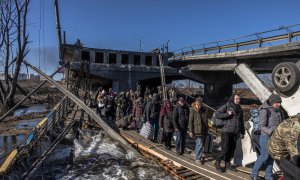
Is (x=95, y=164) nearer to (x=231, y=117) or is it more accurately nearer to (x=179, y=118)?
(x=179, y=118)

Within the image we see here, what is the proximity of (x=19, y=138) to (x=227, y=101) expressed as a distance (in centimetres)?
986

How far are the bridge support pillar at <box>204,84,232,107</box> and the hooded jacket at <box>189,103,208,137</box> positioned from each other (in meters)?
24.6

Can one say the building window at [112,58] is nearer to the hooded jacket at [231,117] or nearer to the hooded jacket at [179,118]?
the hooded jacket at [179,118]

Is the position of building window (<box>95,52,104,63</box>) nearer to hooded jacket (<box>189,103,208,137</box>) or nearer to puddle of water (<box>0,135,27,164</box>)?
puddle of water (<box>0,135,27,164</box>)

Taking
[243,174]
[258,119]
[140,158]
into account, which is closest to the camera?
[258,119]

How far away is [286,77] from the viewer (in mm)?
13766

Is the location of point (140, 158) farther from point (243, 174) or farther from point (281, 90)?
point (281, 90)

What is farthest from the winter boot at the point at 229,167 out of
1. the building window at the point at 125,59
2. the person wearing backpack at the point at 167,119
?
the building window at the point at 125,59

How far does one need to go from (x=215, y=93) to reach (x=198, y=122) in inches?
990

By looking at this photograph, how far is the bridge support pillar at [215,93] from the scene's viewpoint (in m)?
33.1

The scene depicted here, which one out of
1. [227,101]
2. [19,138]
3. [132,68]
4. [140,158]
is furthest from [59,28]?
[227,101]

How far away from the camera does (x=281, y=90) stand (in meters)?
13.8

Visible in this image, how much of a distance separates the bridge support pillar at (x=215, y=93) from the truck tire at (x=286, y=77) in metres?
18.6

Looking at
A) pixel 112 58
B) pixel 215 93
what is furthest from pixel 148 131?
pixel 112 58
